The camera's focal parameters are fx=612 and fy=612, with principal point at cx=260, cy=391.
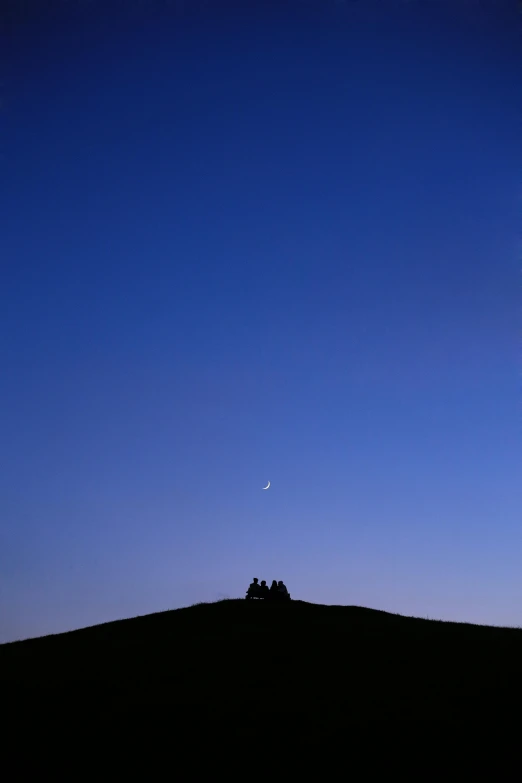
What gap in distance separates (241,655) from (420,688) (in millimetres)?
8308

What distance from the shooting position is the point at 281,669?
964 inches

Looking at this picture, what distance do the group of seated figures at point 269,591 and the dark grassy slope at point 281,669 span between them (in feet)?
9.93

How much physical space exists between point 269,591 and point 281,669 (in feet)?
46.0

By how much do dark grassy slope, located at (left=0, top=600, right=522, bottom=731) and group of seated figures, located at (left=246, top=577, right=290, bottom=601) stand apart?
303cm

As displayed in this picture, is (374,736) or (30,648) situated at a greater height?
(30,648)

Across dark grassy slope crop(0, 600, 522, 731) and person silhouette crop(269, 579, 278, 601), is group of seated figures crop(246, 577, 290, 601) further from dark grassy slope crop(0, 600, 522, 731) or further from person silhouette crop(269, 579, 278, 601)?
dark grassy slope crop(0, 600, 522, 731)

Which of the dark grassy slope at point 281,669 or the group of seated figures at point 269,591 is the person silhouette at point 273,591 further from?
the dark grassy slope at point 281,669

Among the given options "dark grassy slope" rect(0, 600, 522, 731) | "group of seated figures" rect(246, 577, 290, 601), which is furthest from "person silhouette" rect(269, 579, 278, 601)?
"dark grassy slope" rect(0, 600, 522, 731)

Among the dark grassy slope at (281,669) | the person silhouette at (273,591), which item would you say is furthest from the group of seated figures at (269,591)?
the dark grassy slope at (281,669)

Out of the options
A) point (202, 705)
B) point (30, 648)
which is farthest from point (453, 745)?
point (30, 648)

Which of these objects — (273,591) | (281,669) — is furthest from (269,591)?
(281,669)

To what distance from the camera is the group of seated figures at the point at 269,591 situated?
125 ft

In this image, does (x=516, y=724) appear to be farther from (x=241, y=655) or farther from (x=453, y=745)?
(x=241, y=655)

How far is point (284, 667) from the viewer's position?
24703mm
